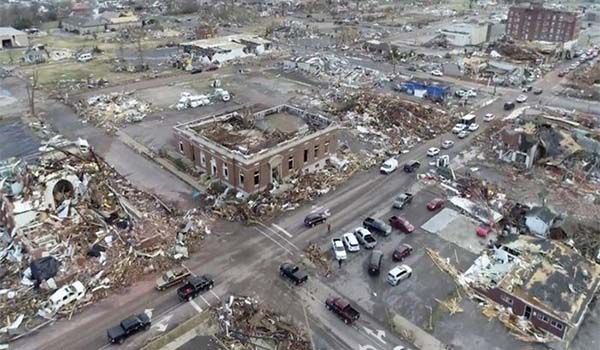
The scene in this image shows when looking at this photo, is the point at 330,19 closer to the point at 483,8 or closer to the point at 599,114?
the point at 483,8

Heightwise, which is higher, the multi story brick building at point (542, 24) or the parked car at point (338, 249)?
the multi story brick building at point (542, 24)

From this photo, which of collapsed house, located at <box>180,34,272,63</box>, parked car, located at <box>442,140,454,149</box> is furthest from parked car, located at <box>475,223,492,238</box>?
collapsed house, located at <box>180,34,272,63</box>

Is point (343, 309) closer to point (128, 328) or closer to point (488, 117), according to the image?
point (128, 328)

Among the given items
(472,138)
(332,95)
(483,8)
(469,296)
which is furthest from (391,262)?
(483,8)

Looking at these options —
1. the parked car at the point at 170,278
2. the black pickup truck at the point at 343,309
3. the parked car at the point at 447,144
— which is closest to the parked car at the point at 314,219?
the black pickup truck at the point at 343,309

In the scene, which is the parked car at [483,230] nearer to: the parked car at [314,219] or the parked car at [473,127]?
the parked car at [314,219]
